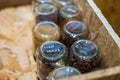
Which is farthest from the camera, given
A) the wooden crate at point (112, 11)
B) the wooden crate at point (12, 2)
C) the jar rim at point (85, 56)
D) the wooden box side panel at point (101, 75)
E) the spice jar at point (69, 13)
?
the wooden crate at point (112, 11)

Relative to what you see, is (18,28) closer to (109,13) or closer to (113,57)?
(113,57)

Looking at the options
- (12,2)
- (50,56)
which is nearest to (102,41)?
(50,56)

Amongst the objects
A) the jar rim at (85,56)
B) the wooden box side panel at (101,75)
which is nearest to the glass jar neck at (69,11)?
the jar rim at (85,56)

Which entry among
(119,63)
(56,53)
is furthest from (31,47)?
(119,63)

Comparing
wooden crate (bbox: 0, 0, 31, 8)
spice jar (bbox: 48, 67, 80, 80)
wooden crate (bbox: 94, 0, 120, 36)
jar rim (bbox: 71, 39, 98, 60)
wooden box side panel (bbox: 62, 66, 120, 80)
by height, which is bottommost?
wooden crate (bbox: 94, 0, 120, 36)

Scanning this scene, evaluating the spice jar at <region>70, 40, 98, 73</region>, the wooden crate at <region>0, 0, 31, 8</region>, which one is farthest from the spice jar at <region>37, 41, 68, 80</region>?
the wooden crate at <region>0, 0, 31, 8</region>

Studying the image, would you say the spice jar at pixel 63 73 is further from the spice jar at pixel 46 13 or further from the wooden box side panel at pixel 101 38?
the spice jar at pixel 46 13

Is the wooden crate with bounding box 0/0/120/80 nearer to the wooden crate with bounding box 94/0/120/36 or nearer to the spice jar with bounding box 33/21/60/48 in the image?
the spice jar with bounding box 33/21/60/48

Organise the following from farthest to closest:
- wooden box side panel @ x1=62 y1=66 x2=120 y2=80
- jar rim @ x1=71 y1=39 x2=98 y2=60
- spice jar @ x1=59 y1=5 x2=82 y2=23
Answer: spice jar @ x1=59 y1=5 x2=82 y2=23, jar rim @ x1=71 y1=39 x2=98 y2=60, wooden box side panel @ x1=62 y1=66 x2=120 y2=80
